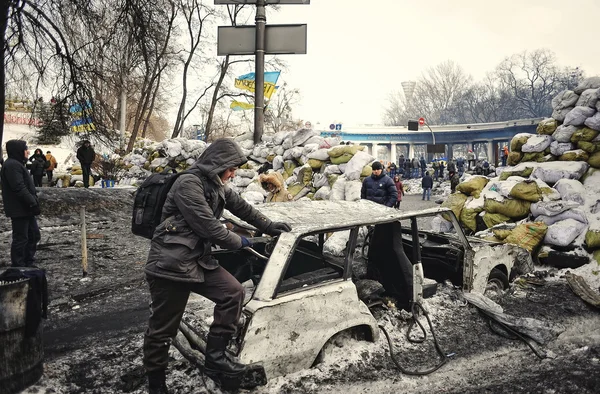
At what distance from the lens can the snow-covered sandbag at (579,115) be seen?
25.9 ft

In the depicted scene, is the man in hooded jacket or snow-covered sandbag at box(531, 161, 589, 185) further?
snow-covered sandbag at box(531, 161, 589, 185)

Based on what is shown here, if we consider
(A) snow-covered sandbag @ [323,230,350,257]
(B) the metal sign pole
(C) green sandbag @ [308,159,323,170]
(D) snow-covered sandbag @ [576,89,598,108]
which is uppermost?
(B) the metal sign pole

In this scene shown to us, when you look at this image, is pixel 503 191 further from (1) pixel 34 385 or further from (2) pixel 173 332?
(1) pixel 34 385

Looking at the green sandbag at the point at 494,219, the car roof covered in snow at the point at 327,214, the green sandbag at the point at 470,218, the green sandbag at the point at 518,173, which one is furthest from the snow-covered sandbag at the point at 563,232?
the car roof covered in snow at the point at 327,214

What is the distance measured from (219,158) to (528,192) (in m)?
5.99

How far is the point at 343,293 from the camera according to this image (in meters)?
3.09

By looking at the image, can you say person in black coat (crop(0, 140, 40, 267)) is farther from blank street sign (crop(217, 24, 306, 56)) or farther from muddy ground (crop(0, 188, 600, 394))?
blank street sign (crop(217, 24, 306, 56))

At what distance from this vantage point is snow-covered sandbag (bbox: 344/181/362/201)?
30.0ft

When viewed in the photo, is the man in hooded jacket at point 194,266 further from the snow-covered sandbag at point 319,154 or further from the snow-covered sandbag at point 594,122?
the snow-covered sandbag at point 319,154

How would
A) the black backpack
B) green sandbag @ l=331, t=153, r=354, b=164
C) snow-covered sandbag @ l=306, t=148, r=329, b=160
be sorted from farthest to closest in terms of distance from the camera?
snow-covered sandbag @ l=306, t=148, r=329, b=160
green sandbag @ l=331, t=153, r=354, b=164
the black backpack

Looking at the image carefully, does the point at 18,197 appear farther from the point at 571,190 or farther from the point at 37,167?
the point at 37,167

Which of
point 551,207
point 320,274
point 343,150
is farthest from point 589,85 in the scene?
point 320,274

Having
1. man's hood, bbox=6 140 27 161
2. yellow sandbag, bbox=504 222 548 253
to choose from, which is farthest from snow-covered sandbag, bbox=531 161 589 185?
man's hood, bbox=6 140 27 161

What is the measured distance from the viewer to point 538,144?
8.48 m
